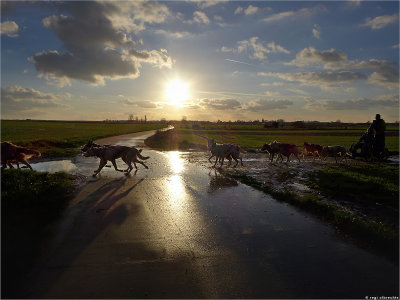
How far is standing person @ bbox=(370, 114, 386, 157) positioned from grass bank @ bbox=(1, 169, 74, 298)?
2439cm

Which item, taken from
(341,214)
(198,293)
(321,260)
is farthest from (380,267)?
(198,293)

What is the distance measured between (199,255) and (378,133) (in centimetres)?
2316

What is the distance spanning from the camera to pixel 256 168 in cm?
1738

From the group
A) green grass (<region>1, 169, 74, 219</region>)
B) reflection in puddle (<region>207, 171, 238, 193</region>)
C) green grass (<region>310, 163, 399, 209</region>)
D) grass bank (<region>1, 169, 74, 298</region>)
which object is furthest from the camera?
reflection in puddle (<region>207, 171, 238, 193</region>)

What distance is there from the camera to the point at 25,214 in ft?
24.7

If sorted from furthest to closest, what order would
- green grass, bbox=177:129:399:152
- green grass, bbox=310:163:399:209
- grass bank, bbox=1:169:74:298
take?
green grass, bbox=177:129:399:152
green grass, bbox=310:163:399:209
grass bank, bbox=1:169:74:298

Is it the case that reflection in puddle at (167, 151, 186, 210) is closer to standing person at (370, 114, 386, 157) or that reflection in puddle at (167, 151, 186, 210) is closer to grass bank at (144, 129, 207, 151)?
grass bank at (144, 129, 207, 151)

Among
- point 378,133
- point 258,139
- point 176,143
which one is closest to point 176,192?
point 378,133

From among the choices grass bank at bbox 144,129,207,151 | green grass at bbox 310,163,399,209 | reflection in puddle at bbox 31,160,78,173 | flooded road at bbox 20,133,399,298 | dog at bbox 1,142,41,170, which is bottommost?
flooded road at bbox 20,133,399,298

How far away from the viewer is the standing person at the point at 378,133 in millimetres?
21795

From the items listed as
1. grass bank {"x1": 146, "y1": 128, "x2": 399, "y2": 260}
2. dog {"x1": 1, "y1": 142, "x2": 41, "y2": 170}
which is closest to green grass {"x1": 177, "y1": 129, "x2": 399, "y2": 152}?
grass bank {"x1": 146, "y1": 128, "x2": 399, "y2": 260}

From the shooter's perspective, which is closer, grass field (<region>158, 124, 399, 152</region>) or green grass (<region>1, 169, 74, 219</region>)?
green grass (<region>1, 169, 74, 219</region>)

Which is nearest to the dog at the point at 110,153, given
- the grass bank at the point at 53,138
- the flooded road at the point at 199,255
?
the flooded road at the point at 199,255

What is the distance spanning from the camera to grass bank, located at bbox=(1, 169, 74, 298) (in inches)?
193
